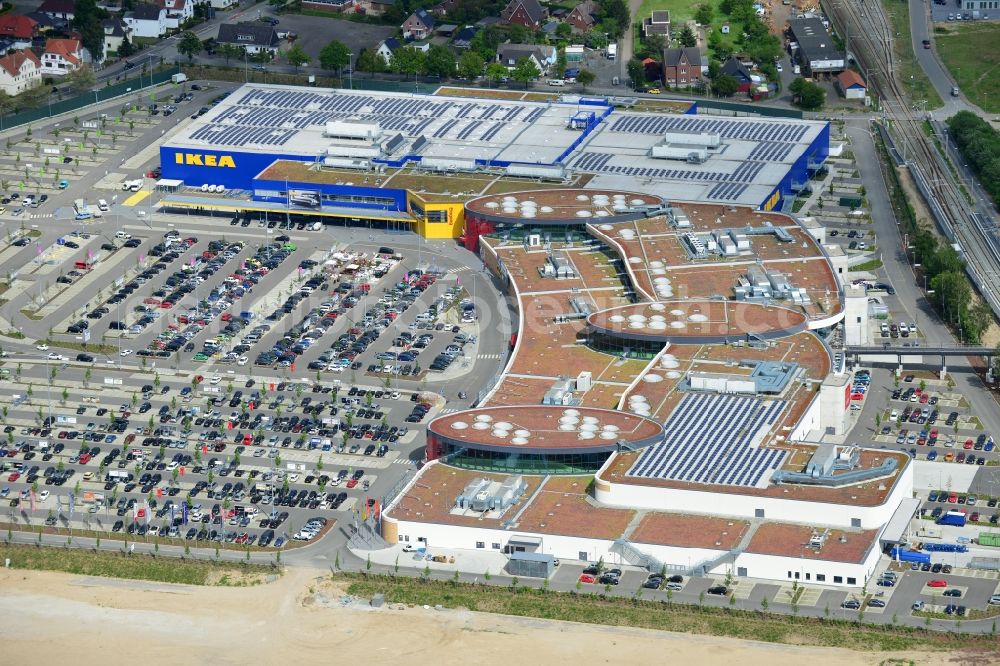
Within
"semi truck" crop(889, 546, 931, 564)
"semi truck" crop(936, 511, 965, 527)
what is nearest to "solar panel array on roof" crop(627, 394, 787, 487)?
"semi truck" crop(889, 546, 931, 564)

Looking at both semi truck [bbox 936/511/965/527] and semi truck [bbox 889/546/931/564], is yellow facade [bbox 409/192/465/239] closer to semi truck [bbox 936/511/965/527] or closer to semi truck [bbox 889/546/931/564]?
semi truck [bbox 936/511/965/527]

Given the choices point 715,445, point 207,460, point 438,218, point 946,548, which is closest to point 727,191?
point 438,218

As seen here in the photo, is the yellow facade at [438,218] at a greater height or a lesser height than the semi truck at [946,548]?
lesser

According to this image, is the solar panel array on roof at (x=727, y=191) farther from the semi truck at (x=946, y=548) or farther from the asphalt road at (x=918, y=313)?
the semi truck at (x=946, y=548)

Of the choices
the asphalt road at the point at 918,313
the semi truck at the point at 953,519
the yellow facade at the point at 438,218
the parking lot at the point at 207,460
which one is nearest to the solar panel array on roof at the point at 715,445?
the semi truck at the point at 953,519

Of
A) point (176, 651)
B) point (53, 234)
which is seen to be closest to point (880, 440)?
point (176, 651)

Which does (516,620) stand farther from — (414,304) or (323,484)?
(414,304)

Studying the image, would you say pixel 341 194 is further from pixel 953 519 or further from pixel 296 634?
pixel 953 519
